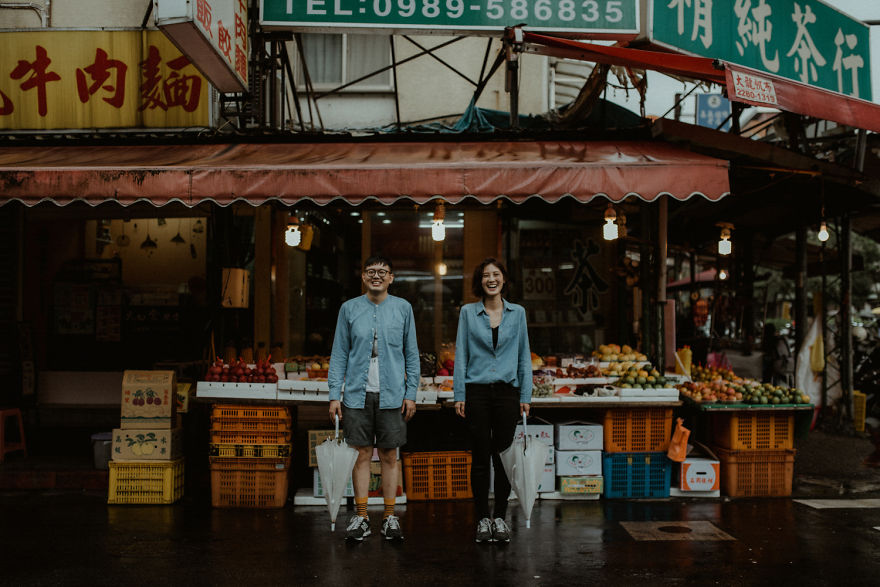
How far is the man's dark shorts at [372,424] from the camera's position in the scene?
488 cm

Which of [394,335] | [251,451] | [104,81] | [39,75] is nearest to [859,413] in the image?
[394,335]

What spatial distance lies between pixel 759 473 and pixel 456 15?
19.1 feet

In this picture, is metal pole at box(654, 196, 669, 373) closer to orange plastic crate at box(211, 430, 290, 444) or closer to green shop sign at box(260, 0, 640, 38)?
green shop sign at box(260, 0, 640, 38)

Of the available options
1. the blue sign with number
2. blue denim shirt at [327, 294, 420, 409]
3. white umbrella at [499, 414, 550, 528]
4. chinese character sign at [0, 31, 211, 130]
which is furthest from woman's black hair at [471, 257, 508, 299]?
the blue sign with number

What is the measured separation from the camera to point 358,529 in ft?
16.0

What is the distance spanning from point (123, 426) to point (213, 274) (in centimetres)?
213

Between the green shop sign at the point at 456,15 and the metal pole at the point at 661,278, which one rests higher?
the green shop sign at the point at 456,15

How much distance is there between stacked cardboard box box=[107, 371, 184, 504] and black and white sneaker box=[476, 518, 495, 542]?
3.28 metres

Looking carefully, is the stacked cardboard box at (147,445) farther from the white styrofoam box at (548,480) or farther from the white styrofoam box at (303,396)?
the white styrofoam box at (548,480)

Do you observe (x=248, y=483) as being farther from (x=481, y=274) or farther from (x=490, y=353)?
(x=481, y=274)

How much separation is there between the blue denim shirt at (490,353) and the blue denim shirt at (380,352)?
16.0 inches

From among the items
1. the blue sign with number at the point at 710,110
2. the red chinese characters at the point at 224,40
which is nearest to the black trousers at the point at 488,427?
the red chinese characters at the point at 224,40

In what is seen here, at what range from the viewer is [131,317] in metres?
10.2

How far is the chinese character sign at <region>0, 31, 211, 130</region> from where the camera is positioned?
812 cm
